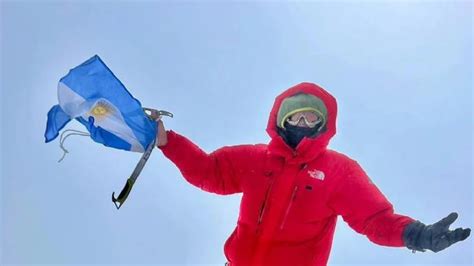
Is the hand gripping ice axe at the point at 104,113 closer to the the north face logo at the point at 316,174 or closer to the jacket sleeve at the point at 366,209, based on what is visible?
the the north face logo at the point at 316,174

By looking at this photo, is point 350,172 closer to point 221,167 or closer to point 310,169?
point 310,169

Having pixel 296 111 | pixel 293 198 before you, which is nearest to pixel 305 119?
pixel 296 111

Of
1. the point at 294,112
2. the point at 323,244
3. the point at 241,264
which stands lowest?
the point at 241,264

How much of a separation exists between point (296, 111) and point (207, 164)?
1055 mm

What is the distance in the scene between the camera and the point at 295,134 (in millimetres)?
6352

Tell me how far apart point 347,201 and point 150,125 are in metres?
2.09

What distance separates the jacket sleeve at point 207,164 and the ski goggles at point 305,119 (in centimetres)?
59

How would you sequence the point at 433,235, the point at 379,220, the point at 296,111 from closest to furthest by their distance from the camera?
the point at 433,235, the point at 379,220, the point at 296,111

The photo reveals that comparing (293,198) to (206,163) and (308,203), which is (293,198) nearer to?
(308,203)

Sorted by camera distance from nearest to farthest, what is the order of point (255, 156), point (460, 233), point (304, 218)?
point (460, 233), point (304, 218), point (255, 156)

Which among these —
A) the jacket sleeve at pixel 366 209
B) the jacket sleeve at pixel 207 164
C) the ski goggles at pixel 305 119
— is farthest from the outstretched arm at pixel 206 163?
the jacket sleeve at pixel 366 209

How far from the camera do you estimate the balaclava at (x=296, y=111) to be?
6340 millimetres

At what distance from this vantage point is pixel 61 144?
631 centimetres

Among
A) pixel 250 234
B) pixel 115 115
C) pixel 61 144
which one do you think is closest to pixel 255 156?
pixel 250 234
